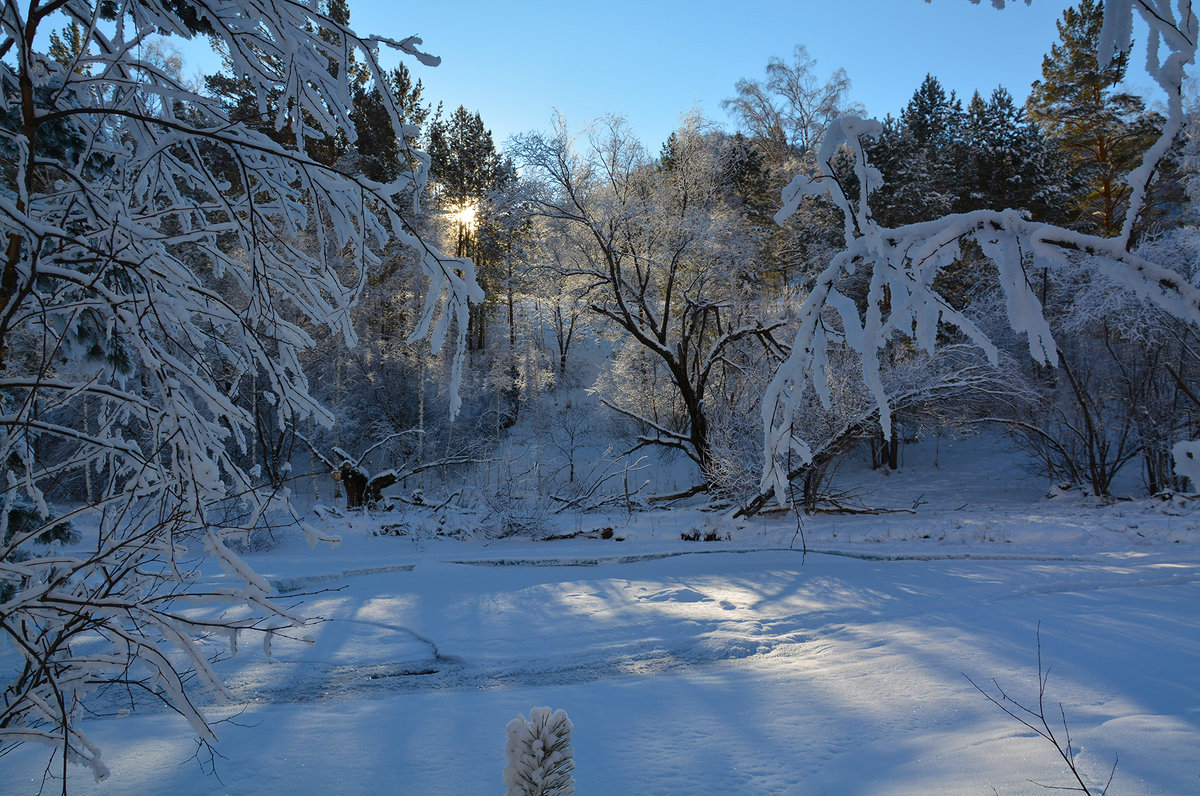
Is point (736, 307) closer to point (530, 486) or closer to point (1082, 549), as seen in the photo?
point (530, 486)

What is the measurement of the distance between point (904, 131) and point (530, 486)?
1722 cm

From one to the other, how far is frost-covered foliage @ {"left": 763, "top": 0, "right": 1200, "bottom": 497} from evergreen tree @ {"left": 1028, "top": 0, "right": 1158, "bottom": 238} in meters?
19.1

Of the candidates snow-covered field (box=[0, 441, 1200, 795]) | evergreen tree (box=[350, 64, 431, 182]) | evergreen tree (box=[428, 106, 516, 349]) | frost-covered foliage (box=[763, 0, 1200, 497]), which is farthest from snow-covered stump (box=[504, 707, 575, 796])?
evergreen tree (box=[428, 106, 516, 349])

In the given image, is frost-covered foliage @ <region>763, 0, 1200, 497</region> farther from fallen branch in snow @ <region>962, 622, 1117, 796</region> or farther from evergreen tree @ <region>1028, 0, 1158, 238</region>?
evergreen tree @ <region>1028, 0, 1158, 238</region>

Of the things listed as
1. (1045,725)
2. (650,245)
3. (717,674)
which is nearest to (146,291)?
(1045,725)

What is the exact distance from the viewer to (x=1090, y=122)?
17.2 meters

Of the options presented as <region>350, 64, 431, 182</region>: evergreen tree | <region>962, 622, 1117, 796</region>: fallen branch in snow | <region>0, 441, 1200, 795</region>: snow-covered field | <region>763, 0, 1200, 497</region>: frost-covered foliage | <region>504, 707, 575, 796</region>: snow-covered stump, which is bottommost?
<region>0, 441, 1200, 795</region>: snow-covered field

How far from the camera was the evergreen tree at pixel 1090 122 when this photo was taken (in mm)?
16984

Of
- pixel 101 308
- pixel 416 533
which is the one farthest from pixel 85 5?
pixel 416 533

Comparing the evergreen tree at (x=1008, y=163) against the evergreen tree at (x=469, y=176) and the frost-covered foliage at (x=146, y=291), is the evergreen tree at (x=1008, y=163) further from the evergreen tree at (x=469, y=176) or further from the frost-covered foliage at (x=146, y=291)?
the frost-covered foliage at (x=146, y=291)

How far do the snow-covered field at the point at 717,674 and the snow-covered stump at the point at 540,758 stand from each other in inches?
55.0

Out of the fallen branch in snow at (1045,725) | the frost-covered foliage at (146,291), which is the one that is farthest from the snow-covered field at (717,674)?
the frost-covered foliage at (146,291)

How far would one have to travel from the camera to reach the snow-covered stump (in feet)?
4.15

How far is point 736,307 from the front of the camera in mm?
17500
